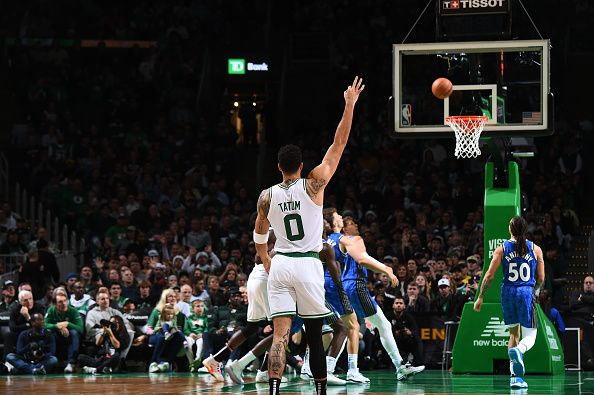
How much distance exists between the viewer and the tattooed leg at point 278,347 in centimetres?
1118

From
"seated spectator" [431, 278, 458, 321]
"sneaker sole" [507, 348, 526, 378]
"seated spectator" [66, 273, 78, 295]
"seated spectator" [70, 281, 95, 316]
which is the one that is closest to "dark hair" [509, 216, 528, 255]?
"sneaker sole" [507, 348, 526, 378]

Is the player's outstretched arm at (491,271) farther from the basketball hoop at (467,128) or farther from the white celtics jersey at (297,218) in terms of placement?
the white celtics jersey at (297,218)

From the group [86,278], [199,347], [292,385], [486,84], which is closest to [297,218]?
[292,385]

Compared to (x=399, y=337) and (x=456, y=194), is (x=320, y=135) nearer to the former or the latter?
(x=456, y=194)

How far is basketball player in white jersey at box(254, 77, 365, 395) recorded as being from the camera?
36.5ft

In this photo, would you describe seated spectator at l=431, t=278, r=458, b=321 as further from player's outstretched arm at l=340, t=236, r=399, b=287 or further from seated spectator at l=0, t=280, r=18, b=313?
seated spectator at l=0, t=280, r=18, b=313

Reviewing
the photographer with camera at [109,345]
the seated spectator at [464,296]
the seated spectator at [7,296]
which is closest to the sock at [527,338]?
the seated spectator at [464,296]

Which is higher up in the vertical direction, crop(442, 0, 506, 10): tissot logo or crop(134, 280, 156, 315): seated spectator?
crop(442, 0, 506, 10): tissot logo

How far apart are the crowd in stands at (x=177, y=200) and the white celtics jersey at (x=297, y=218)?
18.0 ft

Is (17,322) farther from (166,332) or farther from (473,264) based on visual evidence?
(473,264)

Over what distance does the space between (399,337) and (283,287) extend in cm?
883

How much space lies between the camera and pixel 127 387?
1538 centimetres

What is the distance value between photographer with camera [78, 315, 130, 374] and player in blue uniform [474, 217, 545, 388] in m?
6.69

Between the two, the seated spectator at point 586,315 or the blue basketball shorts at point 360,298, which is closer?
the blue basketball shorts at point 360,298
